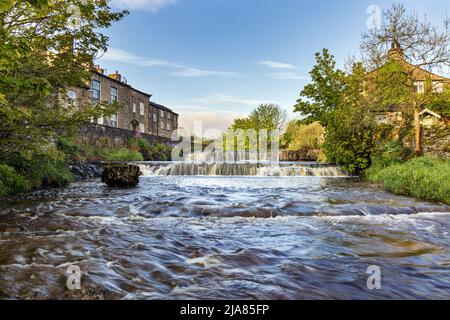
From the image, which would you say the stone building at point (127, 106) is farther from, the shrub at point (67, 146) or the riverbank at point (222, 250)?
the riverbank at point (222, 250)

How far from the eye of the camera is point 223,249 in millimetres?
4203

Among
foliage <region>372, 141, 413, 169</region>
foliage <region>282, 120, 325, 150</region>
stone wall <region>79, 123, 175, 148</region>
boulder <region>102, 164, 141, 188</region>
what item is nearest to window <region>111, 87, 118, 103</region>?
stone wall <region>79, 123, 175, 148</region>

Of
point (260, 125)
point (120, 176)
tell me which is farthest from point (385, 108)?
point (260, 125)

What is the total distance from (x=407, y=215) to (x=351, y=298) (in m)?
5.09

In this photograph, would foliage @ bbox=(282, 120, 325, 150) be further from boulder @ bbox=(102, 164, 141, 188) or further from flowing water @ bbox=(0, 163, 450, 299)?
flowing water @ bbox=(0, 163, 450, 299)

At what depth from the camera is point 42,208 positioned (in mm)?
7070

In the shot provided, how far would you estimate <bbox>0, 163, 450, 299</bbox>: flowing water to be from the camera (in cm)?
295

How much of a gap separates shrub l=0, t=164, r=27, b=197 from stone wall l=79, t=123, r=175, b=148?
34.5 ft

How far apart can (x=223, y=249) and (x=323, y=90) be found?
708 inches

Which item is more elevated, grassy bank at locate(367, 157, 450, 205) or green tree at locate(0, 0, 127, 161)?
green tree at locate(0, 0, 127, 161)

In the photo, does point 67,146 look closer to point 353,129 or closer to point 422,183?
point 422,183

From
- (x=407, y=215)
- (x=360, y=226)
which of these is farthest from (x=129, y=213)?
(x=407, y=215)

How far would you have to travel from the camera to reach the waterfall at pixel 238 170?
18156mm
